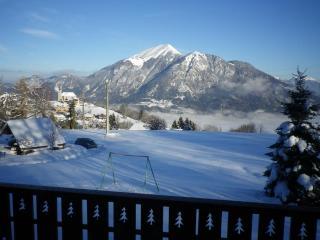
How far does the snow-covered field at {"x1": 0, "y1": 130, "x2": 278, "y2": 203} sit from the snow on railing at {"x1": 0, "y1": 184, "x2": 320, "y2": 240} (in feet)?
28.2

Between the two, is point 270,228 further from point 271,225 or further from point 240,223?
point 240,223

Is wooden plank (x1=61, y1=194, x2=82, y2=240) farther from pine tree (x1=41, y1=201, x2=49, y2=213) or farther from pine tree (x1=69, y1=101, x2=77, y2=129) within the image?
pine tree (x1=69, y1=101, x2=77, y2=129)

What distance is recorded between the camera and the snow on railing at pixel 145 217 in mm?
2809

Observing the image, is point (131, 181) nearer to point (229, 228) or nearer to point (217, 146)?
point (229, 228)

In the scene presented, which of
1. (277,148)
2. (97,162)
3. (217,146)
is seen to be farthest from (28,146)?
(277,148)

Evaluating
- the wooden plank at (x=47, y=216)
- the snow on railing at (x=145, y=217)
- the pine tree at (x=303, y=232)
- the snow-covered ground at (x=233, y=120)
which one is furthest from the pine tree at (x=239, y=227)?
the snow-covered ground at (x=233, y=120)

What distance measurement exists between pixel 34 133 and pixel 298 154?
718 inches

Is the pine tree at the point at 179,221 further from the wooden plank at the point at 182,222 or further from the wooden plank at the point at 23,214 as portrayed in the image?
the wooden plank at the point at 23,214

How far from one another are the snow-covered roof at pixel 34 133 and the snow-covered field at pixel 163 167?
2.95 feet

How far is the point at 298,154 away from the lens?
10.1 m

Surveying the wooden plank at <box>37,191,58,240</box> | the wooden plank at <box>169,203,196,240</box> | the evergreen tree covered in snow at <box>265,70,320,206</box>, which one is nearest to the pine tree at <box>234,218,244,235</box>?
the wooden plank at <box>169,203,196,240</box>

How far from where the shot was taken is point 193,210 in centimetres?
296

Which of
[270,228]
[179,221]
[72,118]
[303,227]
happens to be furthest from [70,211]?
[72,118]

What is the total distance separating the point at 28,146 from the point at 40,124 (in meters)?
2.85
